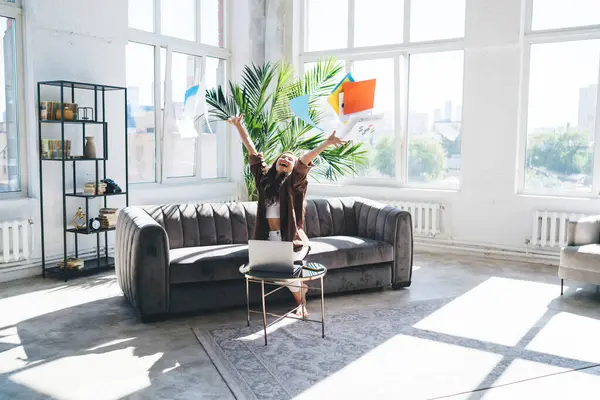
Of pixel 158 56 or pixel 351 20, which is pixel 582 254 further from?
pixel 158 56

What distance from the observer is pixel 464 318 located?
4566 millimetres

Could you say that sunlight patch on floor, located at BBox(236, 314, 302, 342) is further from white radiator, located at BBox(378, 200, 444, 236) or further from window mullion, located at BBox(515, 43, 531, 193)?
window mullion, located at BBox(515, 43, 531, 193)

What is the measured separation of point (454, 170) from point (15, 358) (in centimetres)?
537

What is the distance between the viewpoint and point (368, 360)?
369 centimetres

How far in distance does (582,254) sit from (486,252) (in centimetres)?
194

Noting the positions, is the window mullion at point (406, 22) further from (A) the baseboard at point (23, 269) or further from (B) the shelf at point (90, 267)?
(A) the baseboard at point (23, 269)

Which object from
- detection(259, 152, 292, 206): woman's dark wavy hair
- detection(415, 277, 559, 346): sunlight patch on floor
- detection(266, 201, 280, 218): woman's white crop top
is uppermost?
detection(259, 152, 292, 206): woman's dark wavy hair

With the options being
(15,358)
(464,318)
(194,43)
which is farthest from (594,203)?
(15,358)

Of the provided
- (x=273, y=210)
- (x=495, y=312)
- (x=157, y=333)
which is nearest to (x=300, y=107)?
(x=273, y=210)

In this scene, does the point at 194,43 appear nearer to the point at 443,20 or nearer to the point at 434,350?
the point at 443,20

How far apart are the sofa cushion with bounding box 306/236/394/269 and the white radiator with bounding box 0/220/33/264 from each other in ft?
8.99

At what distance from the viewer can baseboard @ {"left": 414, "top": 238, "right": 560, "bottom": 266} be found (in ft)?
21.8

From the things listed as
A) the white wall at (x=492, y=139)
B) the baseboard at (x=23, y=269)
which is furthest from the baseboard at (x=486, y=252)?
the baseboard at (x=23, y=269)

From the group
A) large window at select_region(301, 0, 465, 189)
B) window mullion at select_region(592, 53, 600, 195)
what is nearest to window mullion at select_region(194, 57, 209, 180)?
large window at select_region(301, 0, 465, 189)
